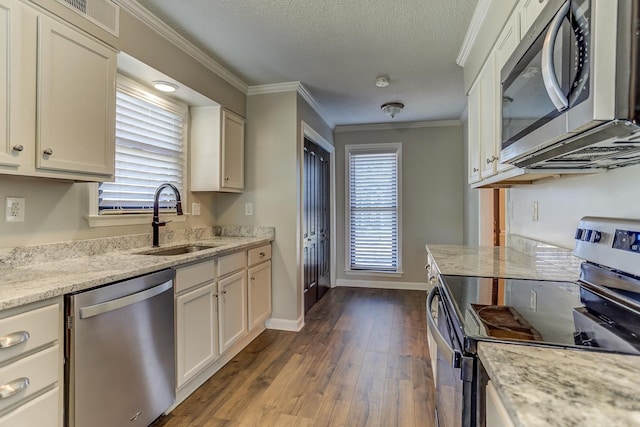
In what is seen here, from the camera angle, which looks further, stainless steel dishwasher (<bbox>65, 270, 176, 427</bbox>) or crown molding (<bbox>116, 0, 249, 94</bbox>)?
crown molding (<bbox>116, 0, 249, 94</bbox>)

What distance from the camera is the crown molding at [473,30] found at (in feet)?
6.56

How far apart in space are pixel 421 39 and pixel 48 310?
106 inches

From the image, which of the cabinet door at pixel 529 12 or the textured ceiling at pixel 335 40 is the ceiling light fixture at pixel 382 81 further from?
the cabinet door at pixel 529 12

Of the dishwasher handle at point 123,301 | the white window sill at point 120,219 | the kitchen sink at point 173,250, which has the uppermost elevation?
the white window sill at point 120,219

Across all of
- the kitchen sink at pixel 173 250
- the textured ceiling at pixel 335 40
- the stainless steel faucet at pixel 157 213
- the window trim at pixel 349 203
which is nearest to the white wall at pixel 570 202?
the textured ceiling at pixel 335 40

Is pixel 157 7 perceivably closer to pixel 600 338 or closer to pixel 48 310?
pixel 48 310

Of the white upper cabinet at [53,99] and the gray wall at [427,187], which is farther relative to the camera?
the gray wall at [427,187]

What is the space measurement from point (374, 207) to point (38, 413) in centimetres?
432

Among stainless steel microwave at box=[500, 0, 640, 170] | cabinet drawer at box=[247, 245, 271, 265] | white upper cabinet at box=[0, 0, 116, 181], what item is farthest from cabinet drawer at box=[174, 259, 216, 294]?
stainless steel microwave at box=[500, 0, 640, 170]

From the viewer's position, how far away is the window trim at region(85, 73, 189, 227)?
6.78 ft

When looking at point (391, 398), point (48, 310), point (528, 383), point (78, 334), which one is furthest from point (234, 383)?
point (528, 383)

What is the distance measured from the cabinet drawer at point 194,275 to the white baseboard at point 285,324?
1203 mm

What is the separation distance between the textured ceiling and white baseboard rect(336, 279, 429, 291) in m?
2.69

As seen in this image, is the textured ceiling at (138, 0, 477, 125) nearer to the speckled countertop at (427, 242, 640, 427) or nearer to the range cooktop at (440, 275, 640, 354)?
A: the range cooktop at (440, 275, 640, 354)
